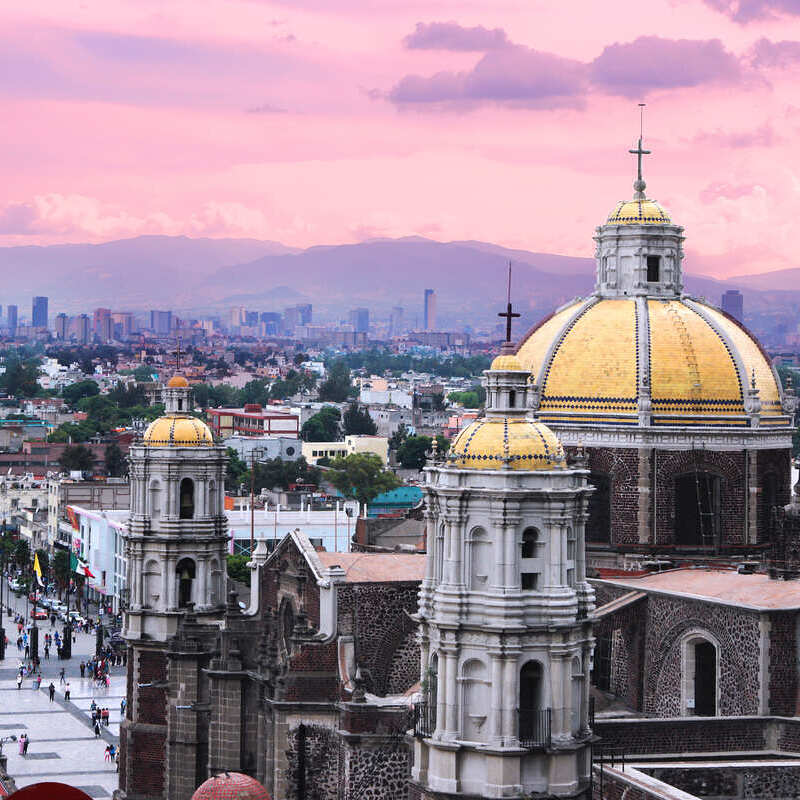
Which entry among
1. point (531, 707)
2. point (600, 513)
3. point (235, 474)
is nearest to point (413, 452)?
point (235, 474)

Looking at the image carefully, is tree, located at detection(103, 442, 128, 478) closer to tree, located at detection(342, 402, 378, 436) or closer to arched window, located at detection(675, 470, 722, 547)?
tree, located at detection(342, 402, 378, 436)

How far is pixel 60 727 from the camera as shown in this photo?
206 ft

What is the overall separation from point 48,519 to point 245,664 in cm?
7012

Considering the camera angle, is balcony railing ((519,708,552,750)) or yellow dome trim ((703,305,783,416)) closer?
balcony railing ((519,708,552,750))

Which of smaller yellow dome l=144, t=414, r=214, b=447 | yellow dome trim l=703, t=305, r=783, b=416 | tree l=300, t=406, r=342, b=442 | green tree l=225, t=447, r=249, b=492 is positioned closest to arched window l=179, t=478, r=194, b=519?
smaller yellow dome l=144, t=414, r=214, b=447

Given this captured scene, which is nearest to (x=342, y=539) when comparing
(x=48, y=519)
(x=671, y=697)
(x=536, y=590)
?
(x=48, y=519)

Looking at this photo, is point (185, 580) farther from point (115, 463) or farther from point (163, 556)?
point (115, 463)

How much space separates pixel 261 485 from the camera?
136 metres

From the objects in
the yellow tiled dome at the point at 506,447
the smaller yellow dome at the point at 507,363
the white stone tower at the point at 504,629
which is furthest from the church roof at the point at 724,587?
the smaller yellow dome at the point at 507,363

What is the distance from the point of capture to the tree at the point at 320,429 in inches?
7008

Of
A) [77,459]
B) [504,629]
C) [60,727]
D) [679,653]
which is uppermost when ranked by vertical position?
[77,459]

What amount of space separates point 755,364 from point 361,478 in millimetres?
87797

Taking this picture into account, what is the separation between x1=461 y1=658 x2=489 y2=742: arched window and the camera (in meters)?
31.7

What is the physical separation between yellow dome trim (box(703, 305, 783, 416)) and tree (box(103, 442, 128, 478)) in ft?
327
